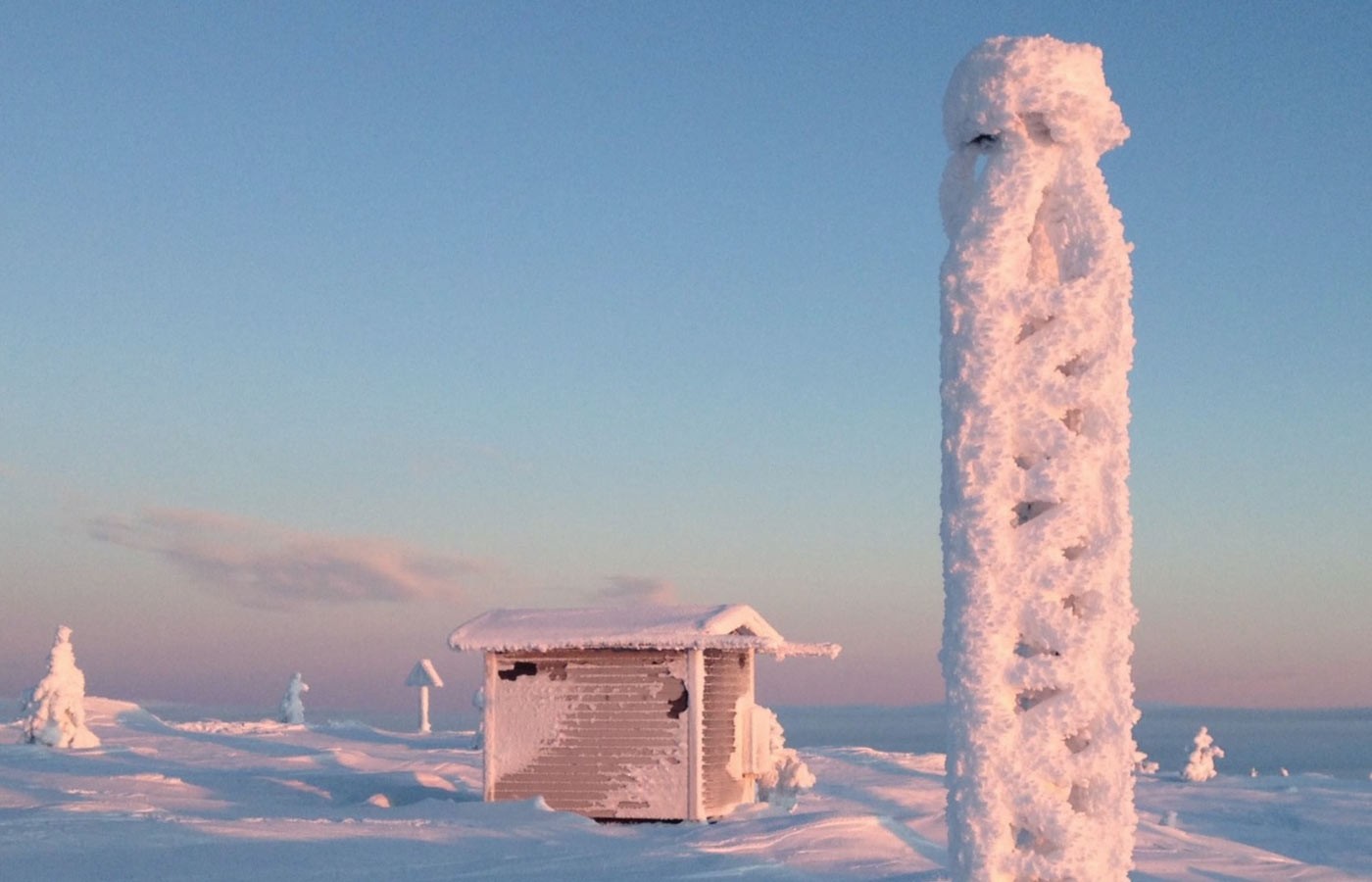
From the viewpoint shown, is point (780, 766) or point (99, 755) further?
point (99, 755)

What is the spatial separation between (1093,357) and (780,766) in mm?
19243

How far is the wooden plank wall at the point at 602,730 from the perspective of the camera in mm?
21203

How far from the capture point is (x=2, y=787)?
24.6 m

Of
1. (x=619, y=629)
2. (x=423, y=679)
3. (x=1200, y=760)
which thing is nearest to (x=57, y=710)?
(x=423, y=679)

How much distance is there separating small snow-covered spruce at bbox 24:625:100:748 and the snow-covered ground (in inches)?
26.9

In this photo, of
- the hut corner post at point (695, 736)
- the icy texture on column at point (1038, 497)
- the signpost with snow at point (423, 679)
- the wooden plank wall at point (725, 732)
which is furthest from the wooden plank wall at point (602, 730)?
the signpost with snow at point (423, 679)

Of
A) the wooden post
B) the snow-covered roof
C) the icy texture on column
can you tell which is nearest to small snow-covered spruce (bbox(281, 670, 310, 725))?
the wooden post

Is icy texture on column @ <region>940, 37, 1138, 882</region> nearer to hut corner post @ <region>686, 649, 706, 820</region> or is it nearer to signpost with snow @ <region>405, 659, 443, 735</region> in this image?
hut corner post @ <region>686, 649, 706, 820</region>

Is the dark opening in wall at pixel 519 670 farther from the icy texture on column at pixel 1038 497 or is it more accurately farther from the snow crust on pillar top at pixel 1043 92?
the snow crust on pillar top at pixel 1043 92

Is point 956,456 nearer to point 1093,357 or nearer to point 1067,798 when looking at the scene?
point 1093,357

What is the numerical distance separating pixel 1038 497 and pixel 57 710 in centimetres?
3224

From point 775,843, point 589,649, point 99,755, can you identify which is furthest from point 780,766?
point 99,755

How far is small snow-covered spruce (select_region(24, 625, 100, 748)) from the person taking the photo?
105ft

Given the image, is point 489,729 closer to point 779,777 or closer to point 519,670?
point 519,670
